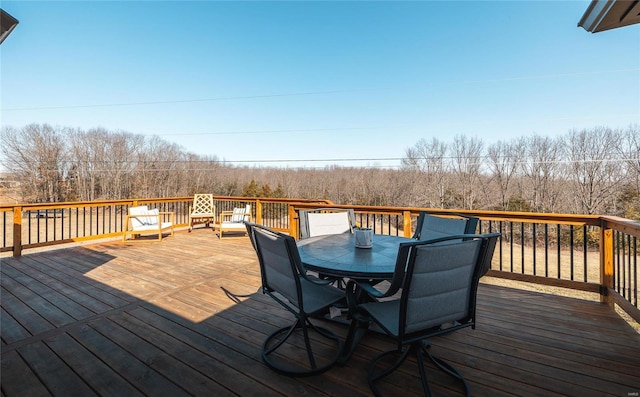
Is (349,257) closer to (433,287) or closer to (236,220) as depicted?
(433,287)

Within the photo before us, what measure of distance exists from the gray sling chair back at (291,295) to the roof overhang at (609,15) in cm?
263

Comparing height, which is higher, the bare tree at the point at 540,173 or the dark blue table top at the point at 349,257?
the bare tree at the point at 540,173

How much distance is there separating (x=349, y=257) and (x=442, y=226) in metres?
1.09

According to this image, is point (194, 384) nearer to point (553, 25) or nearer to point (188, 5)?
point (188, 5)

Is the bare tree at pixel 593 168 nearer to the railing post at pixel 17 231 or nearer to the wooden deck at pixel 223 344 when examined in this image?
the wooden deck at pixel 223 344

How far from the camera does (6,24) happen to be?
1.81 metres

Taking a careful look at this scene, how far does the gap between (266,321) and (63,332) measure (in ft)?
4.97

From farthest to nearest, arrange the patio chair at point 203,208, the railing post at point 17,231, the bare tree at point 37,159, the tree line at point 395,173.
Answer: the bare tree at point 37,159 → the tree line at point 395,173 → the patio chair at point 203,208 → the railing post at point 17,231

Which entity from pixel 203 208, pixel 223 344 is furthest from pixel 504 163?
pixel 223 344

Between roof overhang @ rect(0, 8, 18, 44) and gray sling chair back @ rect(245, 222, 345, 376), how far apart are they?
2.02m

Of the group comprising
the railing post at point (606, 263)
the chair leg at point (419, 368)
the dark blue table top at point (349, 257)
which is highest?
the dark blue table top at point (349, 257)

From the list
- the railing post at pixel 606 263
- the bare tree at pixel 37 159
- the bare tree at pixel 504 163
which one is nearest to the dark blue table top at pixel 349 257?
the railing post at pixel 606 263

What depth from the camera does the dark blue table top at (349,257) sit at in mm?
1507

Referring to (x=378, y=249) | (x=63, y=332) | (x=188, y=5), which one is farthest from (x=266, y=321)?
(x=188, y=5)
